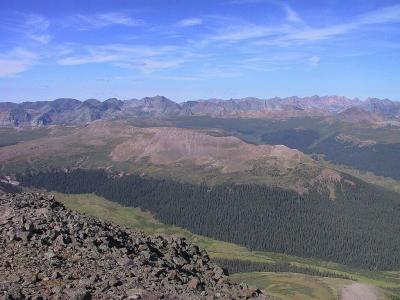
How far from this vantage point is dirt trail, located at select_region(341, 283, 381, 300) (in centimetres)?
18331

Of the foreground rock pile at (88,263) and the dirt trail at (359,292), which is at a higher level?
the foreground rock pile at (88,263)

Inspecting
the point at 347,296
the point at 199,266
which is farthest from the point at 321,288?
the point at 199,266

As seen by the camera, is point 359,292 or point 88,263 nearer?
point 88,263

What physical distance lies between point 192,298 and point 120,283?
16.8ft

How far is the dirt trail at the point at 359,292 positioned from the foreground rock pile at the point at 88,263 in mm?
149288

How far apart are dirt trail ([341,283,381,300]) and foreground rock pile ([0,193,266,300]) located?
490ft

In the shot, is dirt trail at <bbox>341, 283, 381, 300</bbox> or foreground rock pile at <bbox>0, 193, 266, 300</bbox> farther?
dirt trail at <bbox>341, 283, 381, 300</bbox>

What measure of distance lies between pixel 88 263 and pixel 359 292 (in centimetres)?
17285

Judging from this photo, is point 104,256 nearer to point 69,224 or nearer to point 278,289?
point 69,224

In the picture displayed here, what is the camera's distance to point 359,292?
189m

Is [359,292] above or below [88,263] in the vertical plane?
below

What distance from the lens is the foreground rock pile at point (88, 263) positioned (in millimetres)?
32188

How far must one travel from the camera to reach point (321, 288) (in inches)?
7589

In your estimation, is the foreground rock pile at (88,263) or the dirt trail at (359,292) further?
the dirt trail at (359,292)
